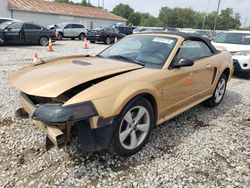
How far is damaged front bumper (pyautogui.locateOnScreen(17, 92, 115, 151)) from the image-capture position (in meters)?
2.32

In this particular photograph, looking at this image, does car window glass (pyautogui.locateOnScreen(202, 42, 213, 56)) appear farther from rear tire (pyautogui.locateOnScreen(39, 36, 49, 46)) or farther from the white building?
the white building

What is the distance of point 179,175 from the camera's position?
2791 millimetres

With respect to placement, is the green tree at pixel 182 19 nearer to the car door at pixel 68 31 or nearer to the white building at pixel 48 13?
the white building at pixel 48 13

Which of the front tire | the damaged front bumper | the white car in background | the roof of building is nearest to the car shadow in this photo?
the front tire

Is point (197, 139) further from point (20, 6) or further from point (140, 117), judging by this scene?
point (20, 6)

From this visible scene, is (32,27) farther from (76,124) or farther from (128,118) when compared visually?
(76,124)

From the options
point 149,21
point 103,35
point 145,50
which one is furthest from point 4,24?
point 149,21

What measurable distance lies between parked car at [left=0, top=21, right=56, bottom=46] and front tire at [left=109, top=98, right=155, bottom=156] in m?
12.6

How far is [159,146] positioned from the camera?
133 inches

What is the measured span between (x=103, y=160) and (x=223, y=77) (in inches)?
137

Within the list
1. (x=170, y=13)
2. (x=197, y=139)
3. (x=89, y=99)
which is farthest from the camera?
(x=170, y=13)

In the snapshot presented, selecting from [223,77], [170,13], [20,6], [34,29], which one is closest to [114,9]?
[170,13]

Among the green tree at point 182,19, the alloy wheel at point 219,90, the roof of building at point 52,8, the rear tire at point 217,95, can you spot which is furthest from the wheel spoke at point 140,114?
the green tree at point 182,19

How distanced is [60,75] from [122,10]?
352 ft
